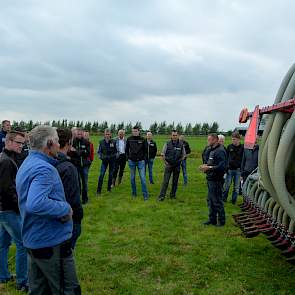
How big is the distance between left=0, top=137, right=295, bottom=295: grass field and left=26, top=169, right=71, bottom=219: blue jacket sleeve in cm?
207

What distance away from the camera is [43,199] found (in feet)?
10.7

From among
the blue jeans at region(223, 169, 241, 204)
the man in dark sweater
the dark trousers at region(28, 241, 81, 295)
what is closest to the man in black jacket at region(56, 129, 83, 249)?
the dark trousers at region(28, 241, 81, 295)

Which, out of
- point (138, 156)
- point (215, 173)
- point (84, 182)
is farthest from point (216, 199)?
point (84, 182)

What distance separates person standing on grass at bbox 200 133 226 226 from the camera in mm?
8117

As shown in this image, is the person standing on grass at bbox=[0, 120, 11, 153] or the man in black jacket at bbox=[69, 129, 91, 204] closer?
the person standing on grass at bbox=[0, 120, 11, 153]

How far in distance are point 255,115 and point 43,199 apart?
10.7 feet

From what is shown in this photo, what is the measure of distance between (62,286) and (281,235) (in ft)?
9.85

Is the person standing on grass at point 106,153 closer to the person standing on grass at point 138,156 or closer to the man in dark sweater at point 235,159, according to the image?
the person standing on grass at point 138,156

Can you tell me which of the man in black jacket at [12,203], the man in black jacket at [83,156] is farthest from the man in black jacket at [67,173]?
the man in black jacket at [83,156]

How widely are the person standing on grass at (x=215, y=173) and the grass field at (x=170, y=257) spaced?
42 cm

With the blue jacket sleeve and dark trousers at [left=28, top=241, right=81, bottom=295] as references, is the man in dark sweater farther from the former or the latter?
the blue jacket sleeve

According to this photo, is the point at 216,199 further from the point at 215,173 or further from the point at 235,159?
the point at 235,159

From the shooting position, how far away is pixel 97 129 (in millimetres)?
69750

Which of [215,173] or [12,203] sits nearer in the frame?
[12,203]
